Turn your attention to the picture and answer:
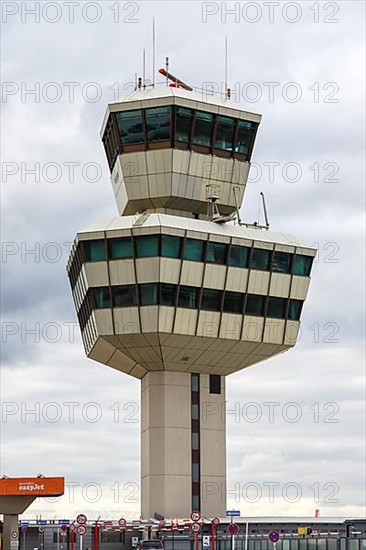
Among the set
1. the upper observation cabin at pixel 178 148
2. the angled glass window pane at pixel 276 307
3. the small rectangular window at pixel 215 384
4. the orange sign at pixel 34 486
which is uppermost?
the upper observation cabin at pixel 178 148

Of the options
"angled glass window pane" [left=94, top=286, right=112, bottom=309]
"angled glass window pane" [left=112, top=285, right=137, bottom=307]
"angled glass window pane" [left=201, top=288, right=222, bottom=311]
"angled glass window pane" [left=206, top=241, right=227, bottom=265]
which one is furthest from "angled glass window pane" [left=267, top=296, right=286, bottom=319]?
"angled glass window pane" [left=94, top=286, right=112, bottom=309]

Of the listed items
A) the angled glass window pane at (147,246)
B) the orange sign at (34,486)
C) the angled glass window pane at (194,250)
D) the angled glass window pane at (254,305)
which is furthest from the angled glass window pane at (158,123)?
the orange sign at (34,486)

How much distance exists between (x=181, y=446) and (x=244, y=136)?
22.5m

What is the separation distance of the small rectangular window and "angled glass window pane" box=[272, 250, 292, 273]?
8.98 meters

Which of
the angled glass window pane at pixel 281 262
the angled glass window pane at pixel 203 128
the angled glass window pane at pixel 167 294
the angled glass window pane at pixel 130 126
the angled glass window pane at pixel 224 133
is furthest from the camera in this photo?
the angled glass window pane at pixel 224 133

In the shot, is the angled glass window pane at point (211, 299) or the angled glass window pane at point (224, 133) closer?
the angled glass window pane at point (211, 299)

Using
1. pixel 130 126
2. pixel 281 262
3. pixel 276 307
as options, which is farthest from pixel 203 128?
pixel 276 307

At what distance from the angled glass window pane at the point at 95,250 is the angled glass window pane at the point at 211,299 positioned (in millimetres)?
7025

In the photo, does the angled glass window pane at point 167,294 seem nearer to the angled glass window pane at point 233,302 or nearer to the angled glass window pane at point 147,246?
the angled glass window pane at point 147,246

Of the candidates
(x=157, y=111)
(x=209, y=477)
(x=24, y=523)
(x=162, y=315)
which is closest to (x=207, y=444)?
(x=209, y=477)

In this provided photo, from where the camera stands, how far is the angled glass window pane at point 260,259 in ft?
220

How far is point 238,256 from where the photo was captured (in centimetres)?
6644

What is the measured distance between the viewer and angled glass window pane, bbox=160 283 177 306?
64000 millimetres

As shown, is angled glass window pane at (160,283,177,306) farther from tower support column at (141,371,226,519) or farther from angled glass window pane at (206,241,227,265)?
tower support column at (141,371,226,519)
